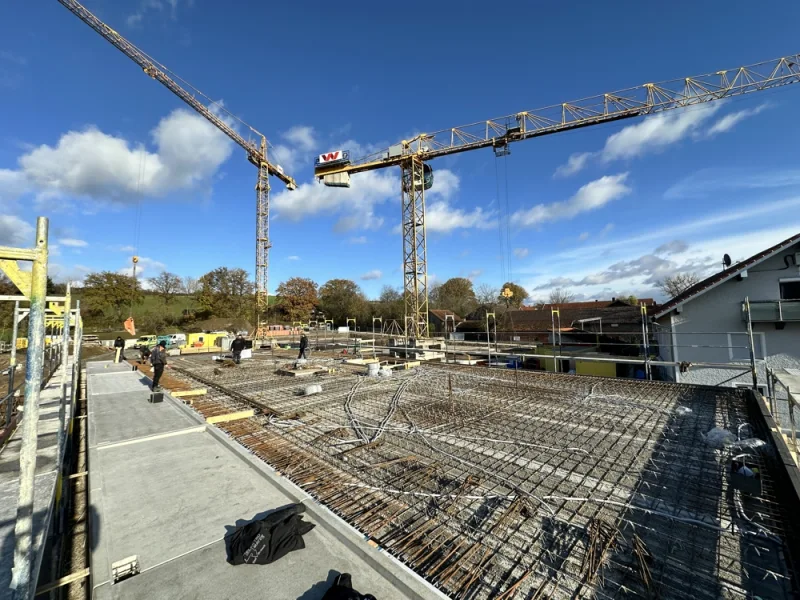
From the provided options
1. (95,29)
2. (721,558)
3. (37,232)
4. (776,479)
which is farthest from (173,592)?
(95,29)

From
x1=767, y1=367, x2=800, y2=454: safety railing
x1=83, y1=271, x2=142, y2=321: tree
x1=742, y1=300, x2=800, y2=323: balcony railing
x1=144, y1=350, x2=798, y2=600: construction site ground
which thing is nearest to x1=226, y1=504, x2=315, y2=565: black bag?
x1=144, y1=350, x2=798, y2=600: construction site ground

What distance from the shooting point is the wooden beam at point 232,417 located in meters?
6.01

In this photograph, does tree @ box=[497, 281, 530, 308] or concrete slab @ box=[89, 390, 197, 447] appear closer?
concrete slab @ box=[89, 390, 197, 447]

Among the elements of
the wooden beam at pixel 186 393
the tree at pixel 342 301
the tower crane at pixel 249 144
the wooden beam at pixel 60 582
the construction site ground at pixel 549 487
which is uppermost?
the tower crane at pixel 249 144

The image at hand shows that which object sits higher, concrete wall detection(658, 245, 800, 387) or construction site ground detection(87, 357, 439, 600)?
concrete wall detection(658, 245, 800, 387)

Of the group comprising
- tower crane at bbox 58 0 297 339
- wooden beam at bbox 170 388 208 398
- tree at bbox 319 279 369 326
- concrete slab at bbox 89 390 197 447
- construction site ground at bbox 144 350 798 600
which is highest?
tower crane at bbox 58 0 297 339

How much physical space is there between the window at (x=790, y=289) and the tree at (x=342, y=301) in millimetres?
44240

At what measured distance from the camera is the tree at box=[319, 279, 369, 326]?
175 ft

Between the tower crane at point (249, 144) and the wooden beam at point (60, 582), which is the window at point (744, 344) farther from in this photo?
the tower crane at point (249, 144)

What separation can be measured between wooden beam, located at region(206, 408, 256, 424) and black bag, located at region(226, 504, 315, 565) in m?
3.64

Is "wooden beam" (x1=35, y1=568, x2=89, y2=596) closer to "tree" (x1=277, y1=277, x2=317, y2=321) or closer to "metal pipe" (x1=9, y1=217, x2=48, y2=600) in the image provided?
"metal pipe" (x1=9, y1=217, x2=48, y2=600)

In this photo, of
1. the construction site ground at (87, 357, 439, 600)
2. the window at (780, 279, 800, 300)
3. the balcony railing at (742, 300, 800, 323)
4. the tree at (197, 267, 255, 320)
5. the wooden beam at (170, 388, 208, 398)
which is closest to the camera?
the construction site ground at (87, 357, 439, 600)

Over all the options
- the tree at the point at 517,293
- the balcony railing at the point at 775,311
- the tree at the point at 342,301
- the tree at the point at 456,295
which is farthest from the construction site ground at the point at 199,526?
the tree at the point at 517,293

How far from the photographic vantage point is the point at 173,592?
2.33m
